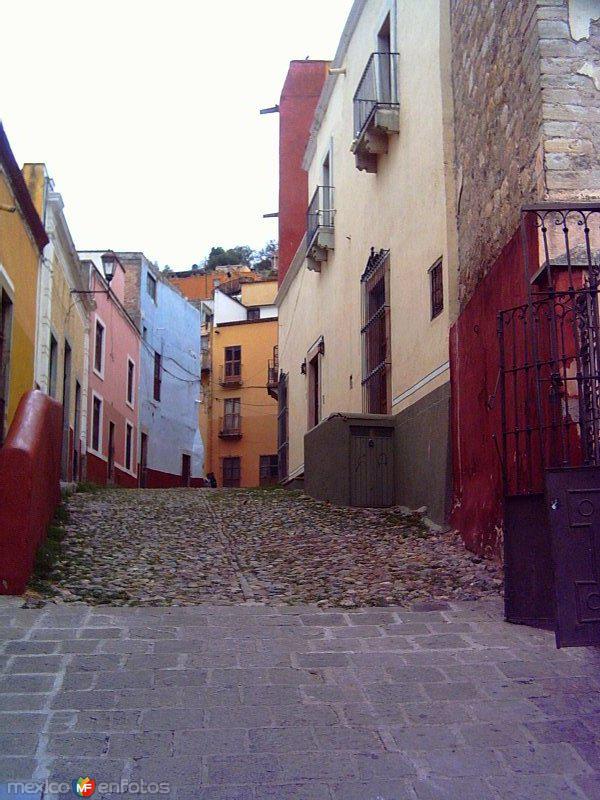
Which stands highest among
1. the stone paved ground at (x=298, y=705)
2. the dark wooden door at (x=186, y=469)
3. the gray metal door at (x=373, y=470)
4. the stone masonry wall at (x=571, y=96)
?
the stone masonry wall at (x=571, y=96)

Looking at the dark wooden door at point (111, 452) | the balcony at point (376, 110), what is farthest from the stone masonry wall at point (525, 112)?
the dark wooden door at point (111, 452)

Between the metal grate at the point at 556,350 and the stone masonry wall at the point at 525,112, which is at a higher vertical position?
the stone masonry wall at the point at 525,112

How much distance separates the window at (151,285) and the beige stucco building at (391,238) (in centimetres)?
1374

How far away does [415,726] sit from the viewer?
4109mm

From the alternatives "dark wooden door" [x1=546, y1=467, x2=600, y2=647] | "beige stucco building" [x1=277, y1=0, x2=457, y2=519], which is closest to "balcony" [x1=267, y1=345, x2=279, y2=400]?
"beige stucco building" [x1=277, y1=0, x2=457, y2=519]

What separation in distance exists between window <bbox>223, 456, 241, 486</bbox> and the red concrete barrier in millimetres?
32576

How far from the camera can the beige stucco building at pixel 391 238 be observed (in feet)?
31.3

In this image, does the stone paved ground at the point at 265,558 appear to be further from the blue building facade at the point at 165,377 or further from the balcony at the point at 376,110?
the blue building facade at the point at 165,377

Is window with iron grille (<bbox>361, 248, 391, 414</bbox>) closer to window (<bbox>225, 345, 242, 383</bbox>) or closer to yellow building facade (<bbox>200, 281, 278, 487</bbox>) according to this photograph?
yellow building facade (<bbox>200, 281, 278, 487</bbox>)

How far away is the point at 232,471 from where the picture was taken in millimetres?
40844

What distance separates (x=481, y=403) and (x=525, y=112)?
2.47 meters

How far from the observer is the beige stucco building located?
9555mm

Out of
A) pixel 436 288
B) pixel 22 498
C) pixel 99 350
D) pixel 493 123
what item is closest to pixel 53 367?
pixel 99 350

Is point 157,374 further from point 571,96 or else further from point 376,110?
point 571,96
